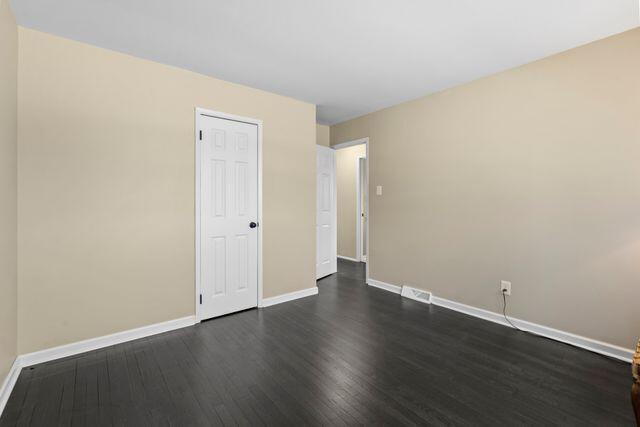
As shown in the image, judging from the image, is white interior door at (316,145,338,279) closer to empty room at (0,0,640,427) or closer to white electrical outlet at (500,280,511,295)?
empty room at (0,0,640,427)

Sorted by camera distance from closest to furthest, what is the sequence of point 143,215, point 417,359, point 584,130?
1. point 417,359
2. point 584,130
3. point 143,215

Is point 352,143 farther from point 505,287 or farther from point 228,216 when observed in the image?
point 505,287

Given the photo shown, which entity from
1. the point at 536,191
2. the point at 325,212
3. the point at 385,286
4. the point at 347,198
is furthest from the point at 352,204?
the point at 536,191

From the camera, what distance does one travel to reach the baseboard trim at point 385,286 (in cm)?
401

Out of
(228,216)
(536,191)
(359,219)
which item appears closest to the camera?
(536,191)

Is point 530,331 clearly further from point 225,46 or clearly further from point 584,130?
point 225,46

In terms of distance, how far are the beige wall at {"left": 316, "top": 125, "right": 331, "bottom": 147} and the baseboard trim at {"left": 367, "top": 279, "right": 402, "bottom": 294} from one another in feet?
7.78

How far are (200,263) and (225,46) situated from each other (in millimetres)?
2027

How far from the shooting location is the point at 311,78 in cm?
312

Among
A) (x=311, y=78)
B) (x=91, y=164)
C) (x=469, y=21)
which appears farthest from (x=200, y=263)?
(x=469, y=21)

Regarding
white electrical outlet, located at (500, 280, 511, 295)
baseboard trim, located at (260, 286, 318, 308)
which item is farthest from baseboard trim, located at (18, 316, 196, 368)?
white electrical outlet, located at (500, 280, 511, 295)

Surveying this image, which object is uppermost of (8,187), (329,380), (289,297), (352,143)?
(352,143)

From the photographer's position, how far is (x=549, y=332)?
268 cm

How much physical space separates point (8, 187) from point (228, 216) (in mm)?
1669
